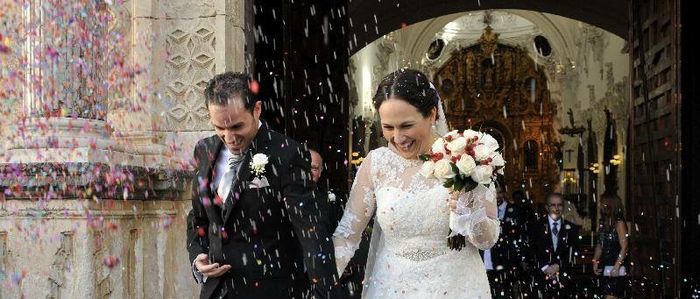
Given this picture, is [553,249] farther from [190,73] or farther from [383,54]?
[383,54]

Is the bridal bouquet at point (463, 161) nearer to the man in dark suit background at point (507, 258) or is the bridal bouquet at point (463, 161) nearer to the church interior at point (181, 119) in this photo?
the church interior at point (181, 119)

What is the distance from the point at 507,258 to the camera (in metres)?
10.8

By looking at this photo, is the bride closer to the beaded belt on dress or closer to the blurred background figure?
the beaded belt on dress

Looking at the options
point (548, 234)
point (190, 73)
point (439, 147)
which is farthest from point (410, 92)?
point (548, 234)

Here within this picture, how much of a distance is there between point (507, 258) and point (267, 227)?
7.35 m

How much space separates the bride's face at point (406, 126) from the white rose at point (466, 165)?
324 mm

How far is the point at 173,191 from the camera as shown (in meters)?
6.84

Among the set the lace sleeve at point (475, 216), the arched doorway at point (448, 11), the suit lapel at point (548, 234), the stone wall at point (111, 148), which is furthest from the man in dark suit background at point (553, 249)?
the arched doorway at point (448, 11)

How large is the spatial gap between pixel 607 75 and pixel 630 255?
62.6 ft

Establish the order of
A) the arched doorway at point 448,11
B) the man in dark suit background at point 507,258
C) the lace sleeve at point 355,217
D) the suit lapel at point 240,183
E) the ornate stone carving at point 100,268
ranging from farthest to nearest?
the arched doorway at point 448,11, the man in dark suit background at point 507,258, the ornate stone carving at point 100,268, the lace sleeve at point 355,217, the suit lapel at point 240,183

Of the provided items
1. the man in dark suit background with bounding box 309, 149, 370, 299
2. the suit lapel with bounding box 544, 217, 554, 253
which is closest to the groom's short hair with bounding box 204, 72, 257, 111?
the man in dark suit background with bounding box 309, 149, 370, 299

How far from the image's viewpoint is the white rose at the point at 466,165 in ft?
12.8

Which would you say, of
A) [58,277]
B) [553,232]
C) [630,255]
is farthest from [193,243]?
[630,255]
